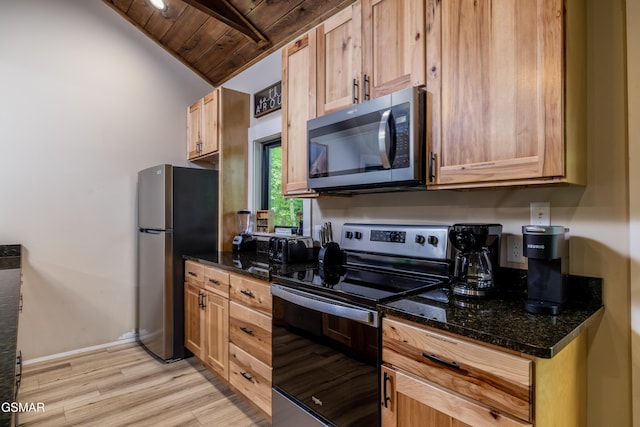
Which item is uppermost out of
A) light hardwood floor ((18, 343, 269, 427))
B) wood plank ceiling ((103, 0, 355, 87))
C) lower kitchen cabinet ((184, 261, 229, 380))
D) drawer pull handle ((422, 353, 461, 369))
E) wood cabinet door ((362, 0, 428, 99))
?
wood plank ceiling ((103, 0, 355, 87))

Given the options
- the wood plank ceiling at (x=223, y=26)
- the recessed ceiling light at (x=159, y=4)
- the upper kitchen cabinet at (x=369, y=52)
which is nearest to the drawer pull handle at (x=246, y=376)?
the upper kitchen cabinet at (x=369, y=52)

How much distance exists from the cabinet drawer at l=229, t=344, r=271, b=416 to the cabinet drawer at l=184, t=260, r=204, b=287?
616 millimetres

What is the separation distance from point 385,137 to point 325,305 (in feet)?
2.53

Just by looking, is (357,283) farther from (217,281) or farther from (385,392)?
(217,281)

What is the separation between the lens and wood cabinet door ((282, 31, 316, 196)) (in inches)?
81.7

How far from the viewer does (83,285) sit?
120 inches

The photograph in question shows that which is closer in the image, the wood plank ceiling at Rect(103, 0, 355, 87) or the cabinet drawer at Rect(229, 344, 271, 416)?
the cabinet drawer at Rect(229, 344, 271, 416)

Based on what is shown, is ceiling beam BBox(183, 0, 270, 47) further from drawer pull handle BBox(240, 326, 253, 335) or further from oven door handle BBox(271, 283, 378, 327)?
drawer pull handle BBox(240, 326, 253, 335)

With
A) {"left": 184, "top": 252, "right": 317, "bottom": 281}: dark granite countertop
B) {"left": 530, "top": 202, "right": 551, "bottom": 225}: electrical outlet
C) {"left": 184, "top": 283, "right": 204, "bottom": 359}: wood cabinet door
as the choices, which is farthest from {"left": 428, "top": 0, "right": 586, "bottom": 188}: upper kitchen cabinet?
{"left": 184, "top": 283, "right": 204, "bottom": 359}: wood cabinet door

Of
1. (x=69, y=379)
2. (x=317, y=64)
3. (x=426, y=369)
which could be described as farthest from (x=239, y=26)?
(x=69, y=379)

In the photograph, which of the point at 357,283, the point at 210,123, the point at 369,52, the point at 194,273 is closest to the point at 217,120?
the point at 210,123

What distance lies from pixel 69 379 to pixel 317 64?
9.27 ft

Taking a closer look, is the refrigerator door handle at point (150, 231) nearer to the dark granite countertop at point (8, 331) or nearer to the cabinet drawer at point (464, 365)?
the dark granite countertop at point (8, 331)

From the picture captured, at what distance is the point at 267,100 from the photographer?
9.93ft
